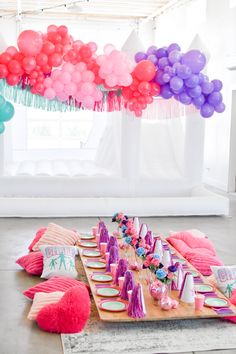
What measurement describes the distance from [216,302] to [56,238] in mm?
2199

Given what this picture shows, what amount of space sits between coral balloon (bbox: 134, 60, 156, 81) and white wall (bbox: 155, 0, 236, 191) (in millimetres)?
5950

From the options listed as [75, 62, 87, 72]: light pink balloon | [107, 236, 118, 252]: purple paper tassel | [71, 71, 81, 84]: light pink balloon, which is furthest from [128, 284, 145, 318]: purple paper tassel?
[75, 62, 87, 72]: light pink balloon

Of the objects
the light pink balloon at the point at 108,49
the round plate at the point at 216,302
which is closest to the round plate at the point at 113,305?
the round plate at the point at 216,302

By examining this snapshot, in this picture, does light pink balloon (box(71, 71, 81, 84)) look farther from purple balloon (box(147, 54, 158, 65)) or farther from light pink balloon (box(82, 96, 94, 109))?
purple balloon (box(147, 54, 158, 65))

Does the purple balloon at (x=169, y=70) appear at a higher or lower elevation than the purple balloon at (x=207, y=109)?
higher

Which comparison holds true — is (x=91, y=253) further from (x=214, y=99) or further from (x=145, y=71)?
(x=214, y=99)

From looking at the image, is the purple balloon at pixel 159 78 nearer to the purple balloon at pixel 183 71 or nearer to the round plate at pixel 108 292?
the purple balloon at pixel 183 71

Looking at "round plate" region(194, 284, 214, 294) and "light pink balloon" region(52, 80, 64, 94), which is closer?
"round plate" region(194, 284, 214, 294)

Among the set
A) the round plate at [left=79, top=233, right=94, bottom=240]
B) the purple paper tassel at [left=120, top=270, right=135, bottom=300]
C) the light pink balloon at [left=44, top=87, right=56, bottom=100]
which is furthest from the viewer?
the round plate at [left=79, top=233, right=94, bottom=240]

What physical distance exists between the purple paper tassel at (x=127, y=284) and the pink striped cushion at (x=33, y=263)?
137 centimetres

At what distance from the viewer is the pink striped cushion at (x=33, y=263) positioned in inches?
219

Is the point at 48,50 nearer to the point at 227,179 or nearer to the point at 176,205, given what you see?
the point at 176,205

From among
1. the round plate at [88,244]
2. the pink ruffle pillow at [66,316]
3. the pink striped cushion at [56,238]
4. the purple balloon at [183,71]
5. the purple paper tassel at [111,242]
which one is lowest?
the pink ruffle pillow at [66,316]

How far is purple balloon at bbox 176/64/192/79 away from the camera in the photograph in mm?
5562
